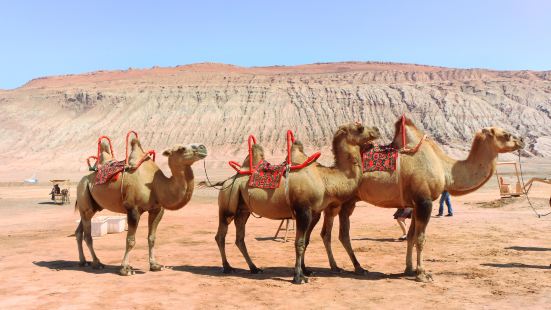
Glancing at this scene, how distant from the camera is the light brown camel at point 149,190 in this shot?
31.4ft

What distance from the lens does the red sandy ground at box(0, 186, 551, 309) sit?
25.3 ft

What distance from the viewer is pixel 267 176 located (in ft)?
31.2

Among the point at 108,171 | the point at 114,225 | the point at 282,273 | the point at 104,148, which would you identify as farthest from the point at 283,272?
the point at 114,225

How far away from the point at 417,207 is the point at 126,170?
591 cm

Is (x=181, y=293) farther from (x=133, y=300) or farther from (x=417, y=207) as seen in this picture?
(x=417, y=207)

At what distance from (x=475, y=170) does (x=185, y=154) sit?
223 inches

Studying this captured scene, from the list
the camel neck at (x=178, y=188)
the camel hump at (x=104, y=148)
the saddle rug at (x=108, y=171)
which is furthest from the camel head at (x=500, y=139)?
the camel hump at (x=104, y=148)

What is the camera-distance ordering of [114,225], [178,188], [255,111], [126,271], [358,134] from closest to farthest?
[358,134] → [126,271] → [178,188] → [114,225] → [255,111]

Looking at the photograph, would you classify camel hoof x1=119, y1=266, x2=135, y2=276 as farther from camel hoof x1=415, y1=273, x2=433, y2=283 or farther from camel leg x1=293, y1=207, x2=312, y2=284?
camel hoof x1=415, y1=273, x2=433, y2=283

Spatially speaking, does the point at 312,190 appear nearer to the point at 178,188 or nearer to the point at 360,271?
the point at 360,271

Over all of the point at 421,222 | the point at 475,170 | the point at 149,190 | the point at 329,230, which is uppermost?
the point at 475,170

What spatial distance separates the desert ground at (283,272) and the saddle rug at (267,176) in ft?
5.92

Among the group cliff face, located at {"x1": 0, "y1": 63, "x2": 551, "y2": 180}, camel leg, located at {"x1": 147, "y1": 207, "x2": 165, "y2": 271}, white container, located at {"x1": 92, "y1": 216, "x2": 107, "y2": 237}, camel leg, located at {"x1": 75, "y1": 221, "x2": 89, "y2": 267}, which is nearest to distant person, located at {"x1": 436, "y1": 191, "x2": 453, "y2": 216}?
white container, located at {"x1": 92, "y1": 216, "x2": 107, "y2": 237}

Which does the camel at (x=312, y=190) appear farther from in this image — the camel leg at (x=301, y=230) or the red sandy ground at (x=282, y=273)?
the red sandy ground at (x=282, y=273)
